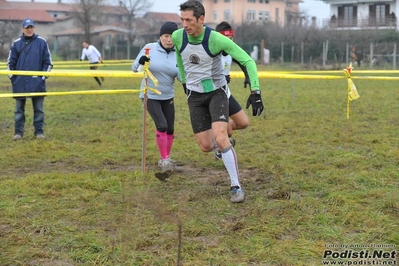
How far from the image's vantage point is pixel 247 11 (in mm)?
79938

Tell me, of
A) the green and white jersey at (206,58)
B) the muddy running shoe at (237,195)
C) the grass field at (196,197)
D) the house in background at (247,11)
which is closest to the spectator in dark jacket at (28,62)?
the grass field at (196,197)

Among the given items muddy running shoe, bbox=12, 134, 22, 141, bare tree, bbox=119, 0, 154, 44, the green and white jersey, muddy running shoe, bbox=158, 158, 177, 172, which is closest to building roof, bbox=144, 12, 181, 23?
bare tree, bbox=119, 0, 154, 44

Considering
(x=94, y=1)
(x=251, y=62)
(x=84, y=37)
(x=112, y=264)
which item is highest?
(x=94, y=1)

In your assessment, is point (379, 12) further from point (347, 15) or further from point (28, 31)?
point (28, 31)

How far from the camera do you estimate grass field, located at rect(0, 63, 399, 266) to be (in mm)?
4195

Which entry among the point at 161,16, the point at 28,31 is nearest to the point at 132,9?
the point at 161,16

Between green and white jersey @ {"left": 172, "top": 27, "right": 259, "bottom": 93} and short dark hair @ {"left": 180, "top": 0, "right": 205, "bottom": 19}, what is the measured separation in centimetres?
19

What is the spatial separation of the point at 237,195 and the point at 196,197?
0.43m

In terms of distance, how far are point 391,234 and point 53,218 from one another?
2.88 metres

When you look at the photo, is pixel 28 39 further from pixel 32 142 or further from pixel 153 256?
pixel 153 256

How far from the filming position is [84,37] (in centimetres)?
4950

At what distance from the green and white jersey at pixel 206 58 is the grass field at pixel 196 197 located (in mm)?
1148

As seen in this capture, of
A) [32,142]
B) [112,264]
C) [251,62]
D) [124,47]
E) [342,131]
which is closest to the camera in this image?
[112,264]

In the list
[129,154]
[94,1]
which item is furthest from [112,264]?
[94,1]
